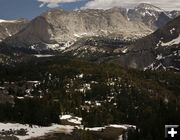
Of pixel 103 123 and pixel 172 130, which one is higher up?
pixel 172 130

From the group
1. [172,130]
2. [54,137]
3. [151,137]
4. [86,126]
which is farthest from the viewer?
[86,126]

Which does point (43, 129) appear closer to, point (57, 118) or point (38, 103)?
point (57, 118)

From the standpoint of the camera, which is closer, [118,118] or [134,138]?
[134,138]

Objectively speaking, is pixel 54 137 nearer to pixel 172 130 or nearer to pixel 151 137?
pixel 151 137

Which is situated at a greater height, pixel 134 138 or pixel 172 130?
pixel 172 130

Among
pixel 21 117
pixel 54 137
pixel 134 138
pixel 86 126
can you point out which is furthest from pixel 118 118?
pixel 134 138

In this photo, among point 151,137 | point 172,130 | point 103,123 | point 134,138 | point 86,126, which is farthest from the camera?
point 103,123

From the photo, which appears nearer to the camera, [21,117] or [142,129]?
[142,129]

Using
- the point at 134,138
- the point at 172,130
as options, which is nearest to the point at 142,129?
the point at 134,138

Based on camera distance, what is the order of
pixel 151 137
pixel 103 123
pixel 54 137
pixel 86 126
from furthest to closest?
pixel 103 123
pixel 86 126
pixel 54 137
pixel 151 137
